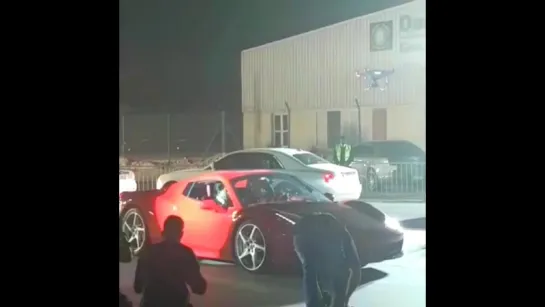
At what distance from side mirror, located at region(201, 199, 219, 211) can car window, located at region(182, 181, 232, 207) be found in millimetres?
13

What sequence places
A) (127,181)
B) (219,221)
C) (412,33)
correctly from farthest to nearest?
1. (127,181)
2. (219,221)
3. (412,33)

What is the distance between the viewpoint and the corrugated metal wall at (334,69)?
2648mm

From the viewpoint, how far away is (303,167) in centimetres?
273

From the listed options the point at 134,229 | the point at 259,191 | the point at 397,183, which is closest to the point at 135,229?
the point at 134,229

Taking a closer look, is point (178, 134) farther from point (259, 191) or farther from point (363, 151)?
point (363, 151)

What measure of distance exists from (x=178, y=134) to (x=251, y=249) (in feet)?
1.87

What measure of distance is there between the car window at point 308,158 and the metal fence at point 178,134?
25 cm

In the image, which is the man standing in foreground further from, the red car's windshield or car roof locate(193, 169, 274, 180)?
car roof locate(193, 169, 274, 180)

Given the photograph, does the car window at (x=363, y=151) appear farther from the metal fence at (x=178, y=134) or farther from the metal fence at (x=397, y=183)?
the metal fence at (x=178, y=134)

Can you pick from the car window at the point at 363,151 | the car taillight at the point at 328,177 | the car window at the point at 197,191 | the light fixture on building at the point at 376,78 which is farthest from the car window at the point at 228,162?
the light fixture on building at the point at 376,78

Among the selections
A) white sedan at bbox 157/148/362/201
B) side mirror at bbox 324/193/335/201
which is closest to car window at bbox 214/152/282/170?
white sedan at bbox 157/148/362/201

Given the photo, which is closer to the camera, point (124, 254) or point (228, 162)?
point (228, 162)

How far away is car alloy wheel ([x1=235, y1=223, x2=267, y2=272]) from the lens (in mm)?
2699
